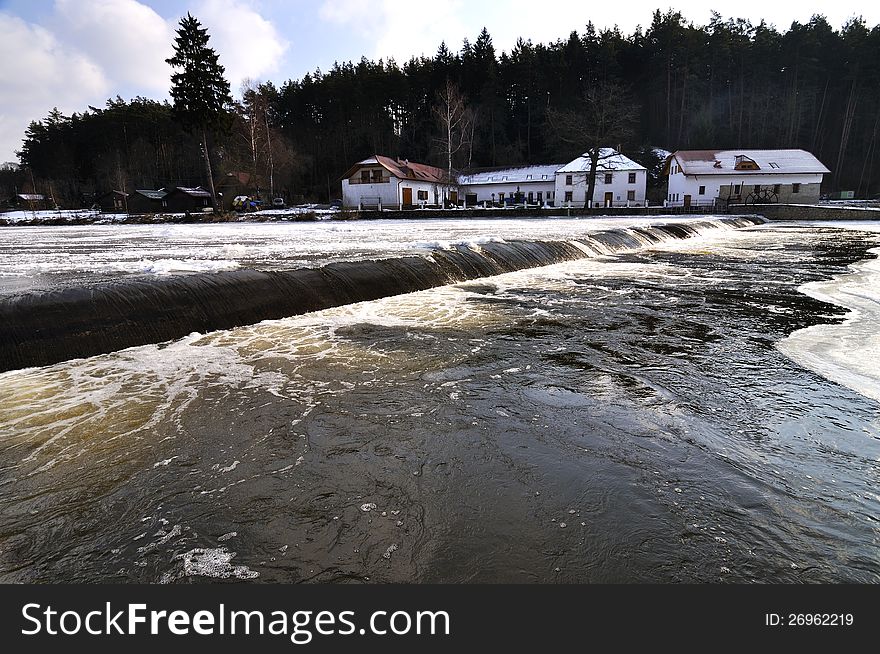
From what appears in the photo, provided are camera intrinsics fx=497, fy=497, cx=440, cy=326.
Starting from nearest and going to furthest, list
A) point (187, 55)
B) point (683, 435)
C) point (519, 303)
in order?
point (683, 435) < point (519, 303) < point (187, 55)

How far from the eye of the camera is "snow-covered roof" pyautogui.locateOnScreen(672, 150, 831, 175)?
48.0 m

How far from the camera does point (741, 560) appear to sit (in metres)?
2.23

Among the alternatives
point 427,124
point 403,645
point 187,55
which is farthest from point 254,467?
point 427,124

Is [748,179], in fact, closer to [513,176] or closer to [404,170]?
[513,176]

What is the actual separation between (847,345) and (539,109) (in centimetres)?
7203

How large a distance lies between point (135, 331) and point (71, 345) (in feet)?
2.21

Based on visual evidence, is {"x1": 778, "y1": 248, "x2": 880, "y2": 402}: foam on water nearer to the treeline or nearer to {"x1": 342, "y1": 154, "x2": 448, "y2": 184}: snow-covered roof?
{"x1": 342, "y1": 154, "x2": 448, "y2": 184}: snow-covered roof

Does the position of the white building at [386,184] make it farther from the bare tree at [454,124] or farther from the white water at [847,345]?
the white water at [847,345]

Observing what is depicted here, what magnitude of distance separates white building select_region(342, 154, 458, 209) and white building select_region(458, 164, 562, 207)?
362cm

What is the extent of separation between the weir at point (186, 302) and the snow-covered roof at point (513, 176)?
47.9m

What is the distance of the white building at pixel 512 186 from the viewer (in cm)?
5591

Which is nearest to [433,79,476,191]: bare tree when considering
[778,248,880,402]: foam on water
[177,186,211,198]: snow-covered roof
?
[177,186,211,198]: snow-covered roof

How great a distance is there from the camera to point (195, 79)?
42.0 m

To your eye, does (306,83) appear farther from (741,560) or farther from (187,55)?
(741,560)
